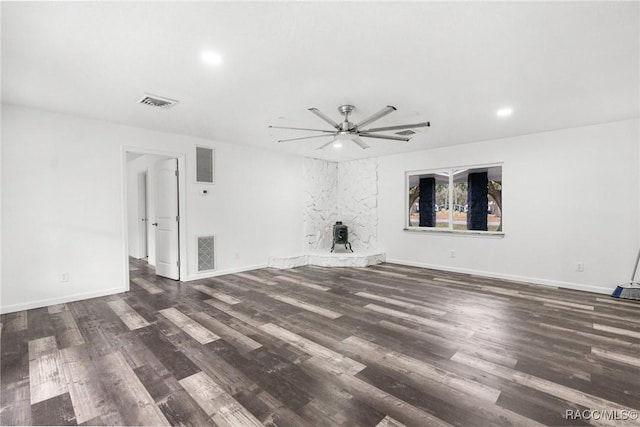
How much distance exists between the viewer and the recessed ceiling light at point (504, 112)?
3.80m

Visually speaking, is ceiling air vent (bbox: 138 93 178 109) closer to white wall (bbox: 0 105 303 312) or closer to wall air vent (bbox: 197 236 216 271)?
white wall (bbox: 0 105 303 312)

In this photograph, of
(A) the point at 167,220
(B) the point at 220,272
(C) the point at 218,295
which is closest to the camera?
(C) the point at 218,295

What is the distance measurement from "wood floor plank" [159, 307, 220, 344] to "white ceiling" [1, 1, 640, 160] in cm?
250

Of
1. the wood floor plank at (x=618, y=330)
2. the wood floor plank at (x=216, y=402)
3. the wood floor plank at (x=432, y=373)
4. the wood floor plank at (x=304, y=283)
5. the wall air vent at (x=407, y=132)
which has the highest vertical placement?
the wall air vent at (x=407, y=132)

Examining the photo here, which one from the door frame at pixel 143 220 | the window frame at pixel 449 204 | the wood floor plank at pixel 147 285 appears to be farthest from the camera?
the door frame at pixel 143 220

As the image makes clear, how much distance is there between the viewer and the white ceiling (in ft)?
6.40

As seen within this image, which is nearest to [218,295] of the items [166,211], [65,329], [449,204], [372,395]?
[65,329]

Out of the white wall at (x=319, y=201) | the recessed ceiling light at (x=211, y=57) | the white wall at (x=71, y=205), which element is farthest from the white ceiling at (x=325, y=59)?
the white wall at (x=319, y=201)

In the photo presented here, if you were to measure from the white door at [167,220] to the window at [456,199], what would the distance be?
15.5ft

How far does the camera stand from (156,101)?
11.5ft

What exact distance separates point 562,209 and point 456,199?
5.72 ft

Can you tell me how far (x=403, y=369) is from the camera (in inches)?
91.0

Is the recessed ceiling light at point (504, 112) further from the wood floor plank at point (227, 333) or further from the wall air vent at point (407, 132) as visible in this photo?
the wood floor plank at point (227, 333)

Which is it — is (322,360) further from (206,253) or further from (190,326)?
(206,253)
